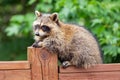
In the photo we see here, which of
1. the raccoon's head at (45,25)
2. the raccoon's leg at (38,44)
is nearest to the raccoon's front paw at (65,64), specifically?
the raccoon's leg at (38,44)

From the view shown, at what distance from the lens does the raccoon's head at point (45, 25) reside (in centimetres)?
491

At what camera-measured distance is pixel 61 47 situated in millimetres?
4789

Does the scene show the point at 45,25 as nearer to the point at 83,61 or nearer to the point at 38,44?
the point at 38,44

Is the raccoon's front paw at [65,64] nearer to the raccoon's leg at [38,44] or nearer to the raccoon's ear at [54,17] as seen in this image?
the raccoon's leg at [38,44]

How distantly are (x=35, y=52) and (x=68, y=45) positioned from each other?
0.47 m

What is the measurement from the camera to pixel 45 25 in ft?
16.4

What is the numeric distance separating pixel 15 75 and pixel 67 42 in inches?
26.5

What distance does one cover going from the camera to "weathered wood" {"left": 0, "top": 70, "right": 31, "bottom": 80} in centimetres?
440

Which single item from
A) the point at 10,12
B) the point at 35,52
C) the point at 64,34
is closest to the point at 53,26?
the point at 64,34

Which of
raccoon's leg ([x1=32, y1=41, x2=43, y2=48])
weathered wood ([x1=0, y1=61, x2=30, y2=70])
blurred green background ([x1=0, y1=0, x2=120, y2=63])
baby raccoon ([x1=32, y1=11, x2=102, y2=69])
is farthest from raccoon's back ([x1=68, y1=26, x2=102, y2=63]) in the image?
blurred green background ([x1=0, y1=0, x2=120, y2=63])

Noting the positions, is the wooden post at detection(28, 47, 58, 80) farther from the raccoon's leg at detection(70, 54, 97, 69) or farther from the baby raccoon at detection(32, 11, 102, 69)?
the raccoon's leg at detection(70, 54, 97, 69)

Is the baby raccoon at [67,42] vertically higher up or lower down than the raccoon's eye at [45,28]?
lower down

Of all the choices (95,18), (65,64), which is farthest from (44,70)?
(95,18)

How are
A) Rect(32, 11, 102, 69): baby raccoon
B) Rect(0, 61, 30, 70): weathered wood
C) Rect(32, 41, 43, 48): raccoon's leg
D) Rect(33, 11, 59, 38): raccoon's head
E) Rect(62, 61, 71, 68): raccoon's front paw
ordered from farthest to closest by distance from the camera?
Rect(33, 11, 59, 38): raccoon's head < Rect(32, 11, 102, 69): baby raccoon < Rect(32, 41, 43, 48): raccoon's leg < Rect(62, 61, 71, 68): raccoon's front paw < Rect(0, 61, 30, 70): weathered wood
